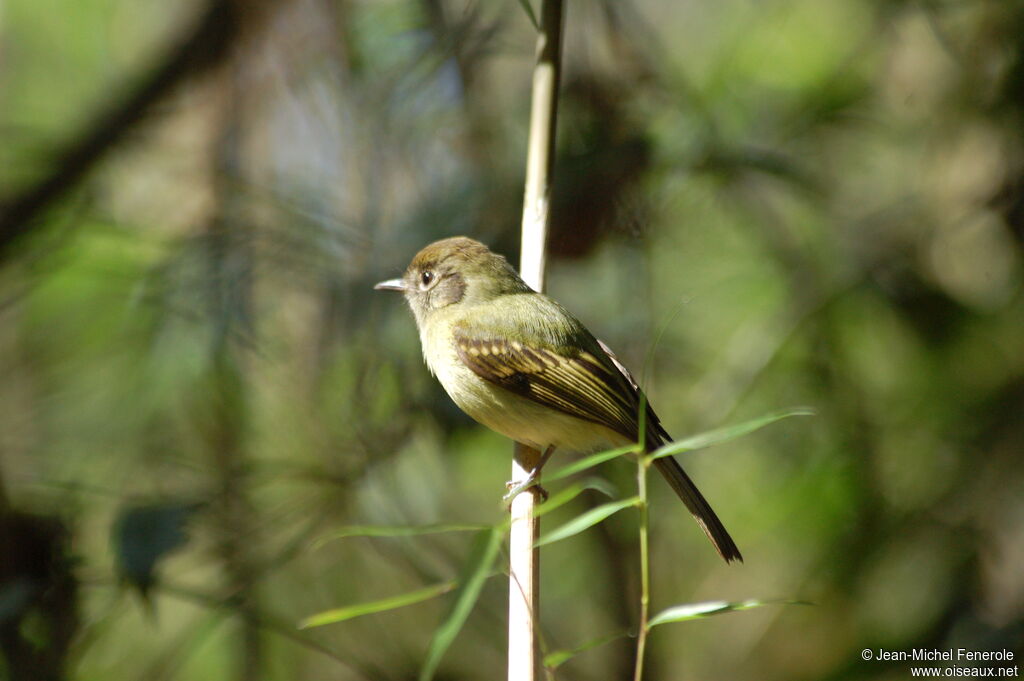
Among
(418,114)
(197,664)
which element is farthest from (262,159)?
(197,664)

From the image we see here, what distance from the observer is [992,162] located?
3.84 metres

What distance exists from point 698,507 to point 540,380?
601mm

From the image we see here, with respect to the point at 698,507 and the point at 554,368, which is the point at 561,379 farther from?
the point at 698,507

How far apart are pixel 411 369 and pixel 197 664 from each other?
172 cm

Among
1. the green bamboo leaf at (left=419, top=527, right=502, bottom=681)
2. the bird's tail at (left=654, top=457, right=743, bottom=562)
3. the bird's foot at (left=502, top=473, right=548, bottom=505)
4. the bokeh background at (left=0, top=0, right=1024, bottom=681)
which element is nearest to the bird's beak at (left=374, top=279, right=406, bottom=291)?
the bokeh background at (left=0, top=0, right=1024, bottom=681)

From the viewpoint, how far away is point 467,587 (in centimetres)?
135

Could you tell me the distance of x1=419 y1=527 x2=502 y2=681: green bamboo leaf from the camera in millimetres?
1290

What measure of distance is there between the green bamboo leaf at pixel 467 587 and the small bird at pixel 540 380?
132cm

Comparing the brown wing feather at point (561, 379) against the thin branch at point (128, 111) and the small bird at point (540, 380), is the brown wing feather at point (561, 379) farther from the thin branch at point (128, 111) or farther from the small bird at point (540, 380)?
the thin branch at point (128, 111)

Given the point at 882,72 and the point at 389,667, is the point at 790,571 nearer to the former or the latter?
the point at 389,667

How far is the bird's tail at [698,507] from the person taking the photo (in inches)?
101

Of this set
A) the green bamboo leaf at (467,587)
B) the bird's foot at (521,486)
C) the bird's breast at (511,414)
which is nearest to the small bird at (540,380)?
the bird's breast at (511,414)

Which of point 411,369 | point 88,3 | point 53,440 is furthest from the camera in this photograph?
point 88,3

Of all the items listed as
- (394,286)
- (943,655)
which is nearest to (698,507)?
(943,655)
